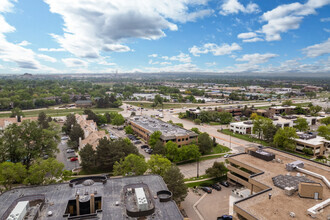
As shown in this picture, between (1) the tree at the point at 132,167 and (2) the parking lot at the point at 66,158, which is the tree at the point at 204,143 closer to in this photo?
(1) the tree at the point at 132,167

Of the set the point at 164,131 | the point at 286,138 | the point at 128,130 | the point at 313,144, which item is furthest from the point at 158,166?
the point at 313,144

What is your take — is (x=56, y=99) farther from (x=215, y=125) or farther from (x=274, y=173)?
(x=274, y=173)

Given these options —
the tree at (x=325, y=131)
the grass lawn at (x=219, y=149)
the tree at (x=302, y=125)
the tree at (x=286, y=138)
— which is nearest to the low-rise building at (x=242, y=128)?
the tree at (x=302, y=125)

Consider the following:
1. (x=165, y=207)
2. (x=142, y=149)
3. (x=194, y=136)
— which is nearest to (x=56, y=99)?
(x=142, y=149)

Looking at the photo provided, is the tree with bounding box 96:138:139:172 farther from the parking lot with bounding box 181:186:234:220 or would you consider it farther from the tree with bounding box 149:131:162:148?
the parking lot with bounding box 181:186:234:220

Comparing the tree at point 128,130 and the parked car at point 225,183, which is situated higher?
the tree at point 128,130
